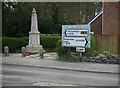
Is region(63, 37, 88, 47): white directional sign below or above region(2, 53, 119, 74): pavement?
above

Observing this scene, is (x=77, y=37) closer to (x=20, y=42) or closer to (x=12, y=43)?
(x=20, y=42)

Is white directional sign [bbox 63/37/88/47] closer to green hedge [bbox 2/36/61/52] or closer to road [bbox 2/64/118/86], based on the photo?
road [bbox 2/64/118/86]

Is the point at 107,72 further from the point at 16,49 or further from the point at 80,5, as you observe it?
the point at 80,5

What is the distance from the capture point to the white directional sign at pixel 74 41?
464 inches

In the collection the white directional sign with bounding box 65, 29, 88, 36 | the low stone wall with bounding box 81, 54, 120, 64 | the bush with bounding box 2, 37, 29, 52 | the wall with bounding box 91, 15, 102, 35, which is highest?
the wall with bounding box 91, 15, 102, 35

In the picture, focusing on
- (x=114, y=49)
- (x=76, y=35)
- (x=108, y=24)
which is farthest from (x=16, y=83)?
(x=108, y=24)

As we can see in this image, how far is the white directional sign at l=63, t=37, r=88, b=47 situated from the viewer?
11.8 meters

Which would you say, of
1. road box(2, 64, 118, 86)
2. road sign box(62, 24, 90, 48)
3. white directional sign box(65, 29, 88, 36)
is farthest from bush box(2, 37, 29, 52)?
road box(2, 64, 118, 86)

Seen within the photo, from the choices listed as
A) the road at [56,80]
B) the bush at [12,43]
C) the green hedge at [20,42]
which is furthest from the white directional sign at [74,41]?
the bush at [12,43]

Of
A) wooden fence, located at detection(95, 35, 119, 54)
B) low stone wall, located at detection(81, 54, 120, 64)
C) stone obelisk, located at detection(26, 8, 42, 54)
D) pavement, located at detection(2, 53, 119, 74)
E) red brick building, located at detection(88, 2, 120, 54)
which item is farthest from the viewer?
stone obelisk, located at detection(26, 8, 42, 54)

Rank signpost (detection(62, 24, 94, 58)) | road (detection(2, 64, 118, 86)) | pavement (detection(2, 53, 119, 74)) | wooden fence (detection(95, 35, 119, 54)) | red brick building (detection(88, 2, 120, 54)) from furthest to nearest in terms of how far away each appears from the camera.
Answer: red brick building (detection(88, 2, 120, 54)), wooden fence (detection(95, 35, 119, 54)), signpost (detection(62, 24, 94, 58)), pavement (detection(2, 53, 119, 74)), road (detection(2, 64, 118, 86))

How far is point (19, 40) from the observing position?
770 inches

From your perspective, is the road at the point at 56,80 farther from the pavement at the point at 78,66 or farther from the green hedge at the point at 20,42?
the green hedge at the point at 20,42

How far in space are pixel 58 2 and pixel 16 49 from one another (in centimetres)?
1542
